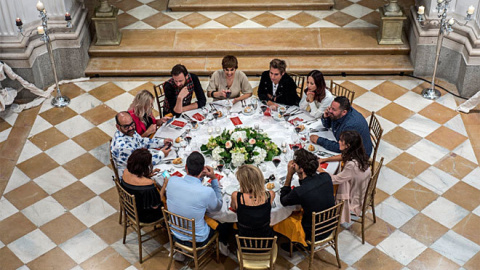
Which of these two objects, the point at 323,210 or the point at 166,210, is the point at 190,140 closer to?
the point at 166,210

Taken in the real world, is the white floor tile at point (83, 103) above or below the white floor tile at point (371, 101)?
above

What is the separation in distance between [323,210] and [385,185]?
5.85 ft

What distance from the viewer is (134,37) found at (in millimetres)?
9305

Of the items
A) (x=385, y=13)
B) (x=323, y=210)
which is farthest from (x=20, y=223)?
(x=385, y=13)

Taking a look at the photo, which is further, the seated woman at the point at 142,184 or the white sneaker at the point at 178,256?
the white sneaker at the point at 178,256

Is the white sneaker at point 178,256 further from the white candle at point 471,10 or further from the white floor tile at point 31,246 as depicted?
the white candle at point 471,10

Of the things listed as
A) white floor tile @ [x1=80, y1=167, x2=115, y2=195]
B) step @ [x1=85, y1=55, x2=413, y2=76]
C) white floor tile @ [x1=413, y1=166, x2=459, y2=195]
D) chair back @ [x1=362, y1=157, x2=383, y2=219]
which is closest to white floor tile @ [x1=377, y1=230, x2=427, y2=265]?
chair back @ [x1=362, y1=157, x2=383, y2=219]

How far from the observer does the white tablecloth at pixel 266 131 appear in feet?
17.3

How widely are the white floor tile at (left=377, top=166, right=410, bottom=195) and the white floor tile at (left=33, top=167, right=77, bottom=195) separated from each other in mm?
3578

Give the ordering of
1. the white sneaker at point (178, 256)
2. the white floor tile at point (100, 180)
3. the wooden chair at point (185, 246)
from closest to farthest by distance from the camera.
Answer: the wooden chair at point (185, 246), the white sneaker at point (178, 256), the white floor tile at point (100, 180)

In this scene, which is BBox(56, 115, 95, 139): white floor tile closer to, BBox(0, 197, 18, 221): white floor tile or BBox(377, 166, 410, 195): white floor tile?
BBox(0, 197, 18, 221): white floor tile

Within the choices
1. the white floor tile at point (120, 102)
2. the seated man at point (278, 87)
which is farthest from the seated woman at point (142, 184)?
the white floor tile at point (120, 102)

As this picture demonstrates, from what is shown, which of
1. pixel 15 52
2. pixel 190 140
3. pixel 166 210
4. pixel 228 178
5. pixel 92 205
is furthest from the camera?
pixel 15 52

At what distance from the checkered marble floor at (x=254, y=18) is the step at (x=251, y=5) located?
0.26 feet
